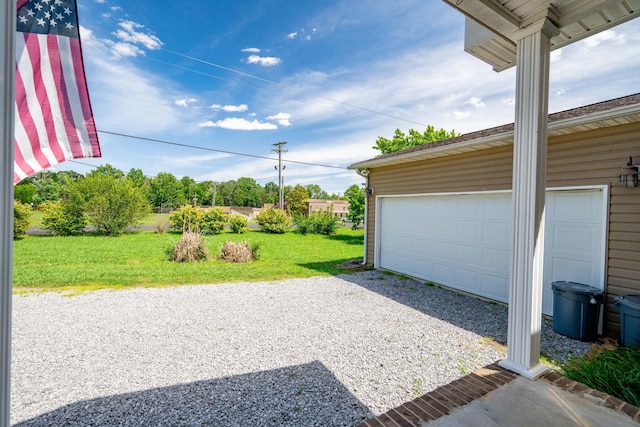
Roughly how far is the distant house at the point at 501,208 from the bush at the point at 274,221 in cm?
1132

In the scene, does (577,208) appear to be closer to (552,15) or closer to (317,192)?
(552,15)

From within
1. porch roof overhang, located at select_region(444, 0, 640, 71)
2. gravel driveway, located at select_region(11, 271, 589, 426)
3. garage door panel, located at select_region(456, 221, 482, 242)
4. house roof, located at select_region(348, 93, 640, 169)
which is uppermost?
porch roof overhang, located at select_region(444, 0, 640, 71)

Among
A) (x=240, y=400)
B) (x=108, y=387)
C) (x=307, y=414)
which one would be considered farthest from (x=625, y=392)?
(x=108, y=387)

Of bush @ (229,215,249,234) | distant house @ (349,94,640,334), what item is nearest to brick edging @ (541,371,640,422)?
distant house @ (349,94,640,334)

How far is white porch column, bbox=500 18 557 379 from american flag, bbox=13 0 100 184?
3.20 metres

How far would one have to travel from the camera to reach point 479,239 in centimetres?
562

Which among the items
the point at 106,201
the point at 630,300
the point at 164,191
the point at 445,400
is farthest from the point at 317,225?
the point at 164,191

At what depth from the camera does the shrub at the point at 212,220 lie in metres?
16.8

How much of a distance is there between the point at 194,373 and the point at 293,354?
1.05 m

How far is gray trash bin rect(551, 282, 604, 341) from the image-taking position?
12.3 feet

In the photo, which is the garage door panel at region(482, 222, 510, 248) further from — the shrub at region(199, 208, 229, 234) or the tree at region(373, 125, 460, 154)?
the shrub at region(199, 208, 229, 234)

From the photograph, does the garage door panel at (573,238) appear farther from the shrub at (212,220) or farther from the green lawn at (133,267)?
the shrub at (212,220)

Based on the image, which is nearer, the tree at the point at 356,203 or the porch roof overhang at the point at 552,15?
the porch roof overhang at the point at 552,15

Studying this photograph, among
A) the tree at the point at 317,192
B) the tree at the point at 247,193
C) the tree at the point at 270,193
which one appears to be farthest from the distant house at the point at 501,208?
the tree at the point at 317,192
